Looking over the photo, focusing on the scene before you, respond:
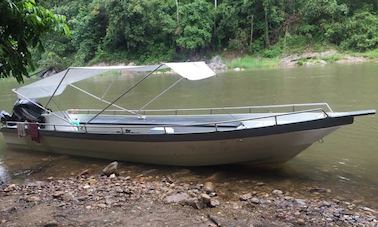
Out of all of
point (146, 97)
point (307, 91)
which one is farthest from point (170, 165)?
point (146, 97)

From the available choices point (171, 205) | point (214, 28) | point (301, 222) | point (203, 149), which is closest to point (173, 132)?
point (203, 149)

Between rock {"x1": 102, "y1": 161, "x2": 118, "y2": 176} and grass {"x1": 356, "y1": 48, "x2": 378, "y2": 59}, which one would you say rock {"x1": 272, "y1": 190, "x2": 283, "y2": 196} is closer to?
rock {"x1": 102, "y1": 161, "x2": 118, "y2": 176}

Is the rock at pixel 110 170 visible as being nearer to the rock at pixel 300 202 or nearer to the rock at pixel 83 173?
the rock at pixel 83 173

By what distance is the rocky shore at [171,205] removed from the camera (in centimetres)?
600

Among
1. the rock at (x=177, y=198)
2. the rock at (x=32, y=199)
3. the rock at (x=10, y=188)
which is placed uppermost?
the rock at (x=177, y=198)

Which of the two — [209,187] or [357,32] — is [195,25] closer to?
[357,32]

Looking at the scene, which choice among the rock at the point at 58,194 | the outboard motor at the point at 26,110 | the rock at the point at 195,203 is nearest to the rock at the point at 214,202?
the rock at the point at 195,203

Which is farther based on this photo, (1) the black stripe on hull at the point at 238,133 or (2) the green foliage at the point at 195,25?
(2) the green foliage at the point at 195,25

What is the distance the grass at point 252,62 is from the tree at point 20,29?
121ft

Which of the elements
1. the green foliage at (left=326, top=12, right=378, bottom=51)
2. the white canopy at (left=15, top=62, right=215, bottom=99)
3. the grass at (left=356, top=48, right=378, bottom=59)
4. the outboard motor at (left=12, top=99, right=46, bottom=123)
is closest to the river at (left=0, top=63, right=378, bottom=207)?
the outboard motor at (left=12, top=99, right=46, bottom=123)

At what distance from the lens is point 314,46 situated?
42.6m

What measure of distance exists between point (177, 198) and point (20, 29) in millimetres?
3859

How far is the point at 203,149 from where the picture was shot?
8.46m

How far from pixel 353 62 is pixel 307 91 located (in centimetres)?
1873
